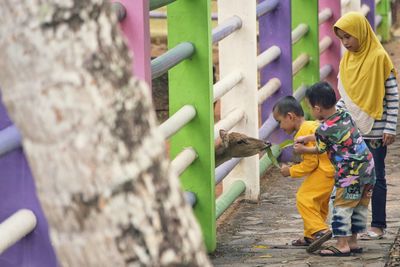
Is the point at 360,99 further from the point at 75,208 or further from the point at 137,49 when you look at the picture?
the point at 75,208

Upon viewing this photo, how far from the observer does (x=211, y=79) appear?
690 cm

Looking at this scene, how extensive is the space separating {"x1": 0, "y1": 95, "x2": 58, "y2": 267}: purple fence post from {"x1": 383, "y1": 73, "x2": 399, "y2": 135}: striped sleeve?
248 centimetres

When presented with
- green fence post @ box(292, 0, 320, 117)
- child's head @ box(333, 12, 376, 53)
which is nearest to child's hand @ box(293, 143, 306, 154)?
child's head @ box(333, 12, 376, 53)

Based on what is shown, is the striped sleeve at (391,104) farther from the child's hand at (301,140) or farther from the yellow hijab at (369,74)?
the child's hand at (301,140)

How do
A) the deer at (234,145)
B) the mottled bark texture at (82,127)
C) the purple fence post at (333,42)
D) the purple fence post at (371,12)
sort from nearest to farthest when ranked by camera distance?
1. the mottled bark texture at (82,127)
2. the deer at (234,145)
3. the purple fence post at (333,42)
4. the purple fence post at (371,12)

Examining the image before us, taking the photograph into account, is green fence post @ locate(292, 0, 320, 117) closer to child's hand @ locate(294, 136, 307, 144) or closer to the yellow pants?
the yellow pants

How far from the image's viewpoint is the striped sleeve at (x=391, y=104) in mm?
7051

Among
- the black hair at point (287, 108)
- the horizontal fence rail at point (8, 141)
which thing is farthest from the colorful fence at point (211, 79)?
the black hair at point (287, 108)

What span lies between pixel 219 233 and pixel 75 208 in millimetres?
4910

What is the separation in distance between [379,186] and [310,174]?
0.45 m

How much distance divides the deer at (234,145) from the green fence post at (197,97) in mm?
315

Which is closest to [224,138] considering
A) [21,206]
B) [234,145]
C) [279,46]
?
[234,145]

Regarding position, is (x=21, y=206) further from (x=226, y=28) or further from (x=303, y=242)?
(x=226, y=28)

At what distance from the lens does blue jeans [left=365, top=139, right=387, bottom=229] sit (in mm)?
7094
